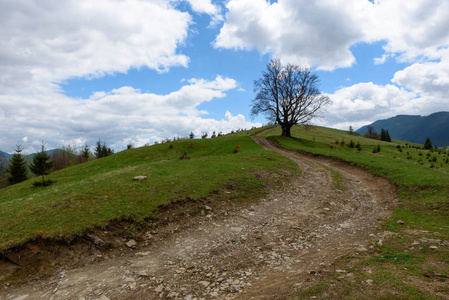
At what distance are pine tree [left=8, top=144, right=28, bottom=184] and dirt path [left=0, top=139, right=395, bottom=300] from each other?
5350 centimetres

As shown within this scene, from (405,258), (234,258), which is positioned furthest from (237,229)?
(405,258)

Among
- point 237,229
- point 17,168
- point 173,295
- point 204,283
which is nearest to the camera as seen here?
point 173,295

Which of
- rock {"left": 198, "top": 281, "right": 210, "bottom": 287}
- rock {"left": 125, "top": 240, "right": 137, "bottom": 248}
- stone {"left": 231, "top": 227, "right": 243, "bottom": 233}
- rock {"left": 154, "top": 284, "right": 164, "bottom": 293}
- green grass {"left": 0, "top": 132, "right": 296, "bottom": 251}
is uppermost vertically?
green grass {"left": 0, "top": 132, "right": 296, "bottom": 251}

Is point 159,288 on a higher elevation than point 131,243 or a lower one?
lower

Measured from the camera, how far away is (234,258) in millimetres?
7828

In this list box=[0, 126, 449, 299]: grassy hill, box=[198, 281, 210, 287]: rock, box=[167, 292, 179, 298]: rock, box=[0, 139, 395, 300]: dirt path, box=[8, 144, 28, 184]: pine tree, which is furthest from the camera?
box=[8, 144, 28, 184]: pine tree

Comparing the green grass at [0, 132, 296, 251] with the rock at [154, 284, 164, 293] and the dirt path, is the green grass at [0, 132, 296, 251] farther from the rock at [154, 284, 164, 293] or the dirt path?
the rock at [154, 284, 164, 293]

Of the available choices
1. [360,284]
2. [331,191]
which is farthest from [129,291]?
[331,191]

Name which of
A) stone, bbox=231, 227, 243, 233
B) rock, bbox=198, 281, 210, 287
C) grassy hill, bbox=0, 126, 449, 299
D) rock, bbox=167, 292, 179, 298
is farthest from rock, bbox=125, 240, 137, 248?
stone, bbox=231, 227, 243, 233

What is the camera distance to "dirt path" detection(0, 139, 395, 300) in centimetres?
625

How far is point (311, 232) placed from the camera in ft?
31.5

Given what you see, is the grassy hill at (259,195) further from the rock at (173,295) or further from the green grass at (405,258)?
the rock at (173,295)

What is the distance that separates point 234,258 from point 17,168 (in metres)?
58.5

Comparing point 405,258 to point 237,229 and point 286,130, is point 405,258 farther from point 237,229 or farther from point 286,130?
point 286,130
